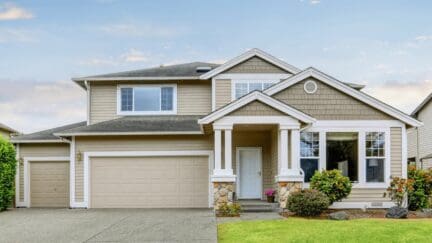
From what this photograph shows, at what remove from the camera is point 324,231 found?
45.3ft

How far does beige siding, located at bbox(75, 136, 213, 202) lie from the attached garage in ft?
9.28

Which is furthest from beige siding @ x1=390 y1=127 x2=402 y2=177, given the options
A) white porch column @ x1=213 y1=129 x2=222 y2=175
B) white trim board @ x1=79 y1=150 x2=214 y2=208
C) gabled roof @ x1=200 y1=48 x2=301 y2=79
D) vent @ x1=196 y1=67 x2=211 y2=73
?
vent @ x1=196 y1=67 x2=211 y2=73

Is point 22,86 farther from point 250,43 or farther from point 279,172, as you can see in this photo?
point 279,172

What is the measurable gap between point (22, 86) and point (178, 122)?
9.04 meters

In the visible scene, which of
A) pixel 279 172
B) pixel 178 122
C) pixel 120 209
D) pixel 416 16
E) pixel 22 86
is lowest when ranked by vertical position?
pixel 120 209

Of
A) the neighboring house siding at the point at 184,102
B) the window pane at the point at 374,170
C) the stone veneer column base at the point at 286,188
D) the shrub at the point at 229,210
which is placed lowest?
the shrub at the point at 229,210

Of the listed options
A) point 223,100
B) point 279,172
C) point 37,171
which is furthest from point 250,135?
point 37,171

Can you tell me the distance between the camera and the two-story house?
19.2 meters

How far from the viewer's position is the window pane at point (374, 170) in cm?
2073

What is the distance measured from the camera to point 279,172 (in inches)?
770

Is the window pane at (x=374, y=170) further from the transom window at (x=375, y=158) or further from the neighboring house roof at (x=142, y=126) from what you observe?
the neighboring house roof at (x=142, y=126)

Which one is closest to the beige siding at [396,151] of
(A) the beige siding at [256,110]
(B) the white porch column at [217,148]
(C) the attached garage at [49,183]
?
(A) the beige siding at [256,110]

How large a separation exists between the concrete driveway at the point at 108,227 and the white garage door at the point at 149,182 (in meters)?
2.09

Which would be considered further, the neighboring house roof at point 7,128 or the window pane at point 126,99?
the neighboring house roof at point 7,128
